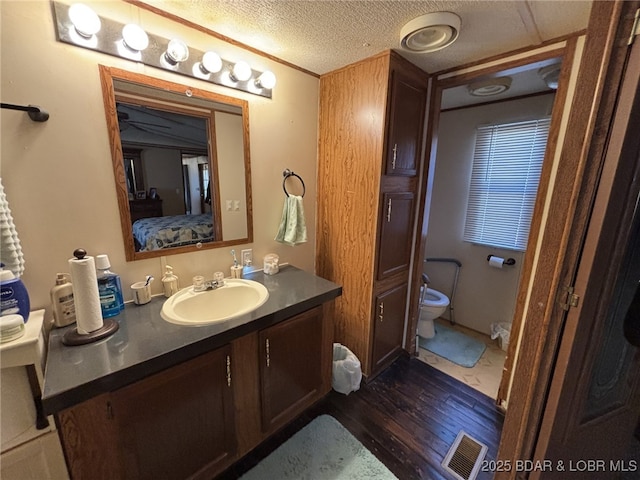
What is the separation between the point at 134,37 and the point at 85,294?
1.10 metres

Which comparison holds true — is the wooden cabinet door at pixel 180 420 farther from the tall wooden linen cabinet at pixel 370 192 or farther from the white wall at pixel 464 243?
the white wall at pixel 464 243

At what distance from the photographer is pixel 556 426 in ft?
3.13

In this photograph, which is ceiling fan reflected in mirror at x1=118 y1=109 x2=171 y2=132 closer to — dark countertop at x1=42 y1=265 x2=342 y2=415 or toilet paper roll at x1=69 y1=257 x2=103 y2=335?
toilet paper roll at x1=69 y1=257 x2=103 y2=335

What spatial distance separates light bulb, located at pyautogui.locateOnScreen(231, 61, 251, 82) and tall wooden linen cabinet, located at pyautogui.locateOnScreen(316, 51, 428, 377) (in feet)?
2.03

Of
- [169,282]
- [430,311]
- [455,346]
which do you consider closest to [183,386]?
[169,282]

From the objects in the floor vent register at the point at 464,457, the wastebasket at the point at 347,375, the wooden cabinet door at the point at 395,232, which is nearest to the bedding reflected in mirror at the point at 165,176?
the wooden cabinet door at the point at 395,232

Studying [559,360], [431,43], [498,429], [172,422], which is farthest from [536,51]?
[172,422]

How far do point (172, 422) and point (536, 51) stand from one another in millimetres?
2534

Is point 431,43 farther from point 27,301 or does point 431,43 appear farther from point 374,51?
point 27,301

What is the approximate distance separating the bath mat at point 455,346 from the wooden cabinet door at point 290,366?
1.30 m

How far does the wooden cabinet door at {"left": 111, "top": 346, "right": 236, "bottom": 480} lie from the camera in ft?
A: 3.14

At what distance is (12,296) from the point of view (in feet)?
2.95

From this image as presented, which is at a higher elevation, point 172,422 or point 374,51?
point 374,51

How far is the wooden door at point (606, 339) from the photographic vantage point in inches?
30.3
